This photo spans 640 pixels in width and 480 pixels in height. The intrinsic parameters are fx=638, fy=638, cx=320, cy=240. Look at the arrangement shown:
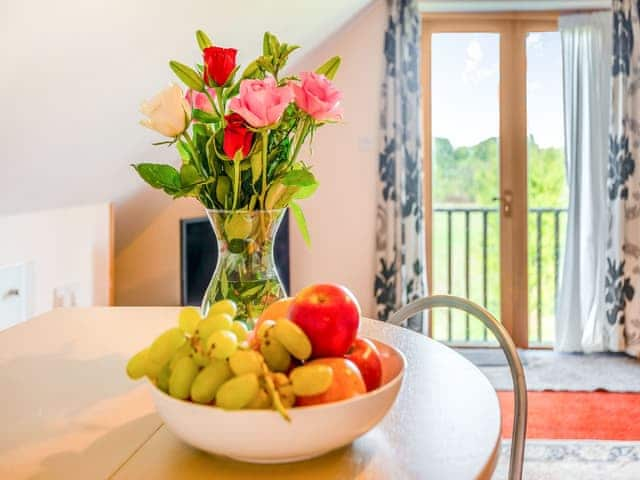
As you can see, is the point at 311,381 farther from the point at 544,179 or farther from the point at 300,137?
the point at 544,179

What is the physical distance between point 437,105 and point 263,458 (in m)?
3.94

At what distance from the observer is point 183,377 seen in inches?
24.9

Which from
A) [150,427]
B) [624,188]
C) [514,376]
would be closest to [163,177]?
[150,427]

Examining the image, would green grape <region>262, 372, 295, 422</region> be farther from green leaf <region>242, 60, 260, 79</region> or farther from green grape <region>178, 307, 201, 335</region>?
green leaf <region>242, 60, 260, 79</region>

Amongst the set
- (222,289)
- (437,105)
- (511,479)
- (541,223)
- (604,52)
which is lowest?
(511,479)

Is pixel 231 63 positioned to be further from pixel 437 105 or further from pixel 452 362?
pixel 437 105

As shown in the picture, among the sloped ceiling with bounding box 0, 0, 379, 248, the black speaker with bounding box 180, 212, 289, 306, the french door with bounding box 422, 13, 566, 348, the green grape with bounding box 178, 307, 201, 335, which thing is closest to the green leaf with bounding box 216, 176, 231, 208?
the green grape with bounding box 178, 307, 201, 335

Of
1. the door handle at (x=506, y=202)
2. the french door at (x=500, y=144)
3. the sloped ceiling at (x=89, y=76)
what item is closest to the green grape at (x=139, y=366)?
the sloped ceiling at (x=89, y=76)

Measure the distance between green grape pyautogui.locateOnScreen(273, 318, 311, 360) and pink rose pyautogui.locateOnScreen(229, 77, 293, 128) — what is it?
342 millimetres

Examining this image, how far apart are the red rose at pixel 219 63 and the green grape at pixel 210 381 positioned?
1.57 ft

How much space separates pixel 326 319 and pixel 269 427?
14cm

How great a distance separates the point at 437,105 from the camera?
4.31 m

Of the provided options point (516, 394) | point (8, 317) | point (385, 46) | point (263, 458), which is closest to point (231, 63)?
point (263, 458)

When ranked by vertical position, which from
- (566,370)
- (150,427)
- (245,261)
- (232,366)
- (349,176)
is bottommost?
(566,370)
